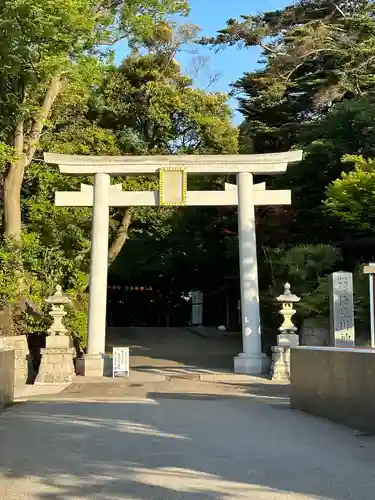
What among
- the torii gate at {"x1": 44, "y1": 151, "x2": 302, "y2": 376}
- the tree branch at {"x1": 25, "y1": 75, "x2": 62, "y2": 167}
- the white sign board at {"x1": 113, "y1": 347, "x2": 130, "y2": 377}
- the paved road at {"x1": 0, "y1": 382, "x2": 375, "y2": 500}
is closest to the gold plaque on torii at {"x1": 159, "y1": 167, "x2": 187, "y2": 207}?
the torii gate at {"x1": 44, "y1": 151, "x2": 302, "y2": 376}

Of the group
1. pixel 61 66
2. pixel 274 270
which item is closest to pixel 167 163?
pixel 61 66

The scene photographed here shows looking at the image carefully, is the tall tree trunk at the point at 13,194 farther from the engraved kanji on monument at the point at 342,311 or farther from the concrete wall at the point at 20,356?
the engraved kanji on monument at the point at 342,311

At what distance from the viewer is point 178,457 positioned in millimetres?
5883

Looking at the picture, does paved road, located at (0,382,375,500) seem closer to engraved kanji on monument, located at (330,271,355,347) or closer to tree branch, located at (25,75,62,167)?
engraved kanji on monument, located at (330,271,355,347)

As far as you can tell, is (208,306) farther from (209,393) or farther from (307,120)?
(209,393)

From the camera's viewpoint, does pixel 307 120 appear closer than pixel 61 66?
No

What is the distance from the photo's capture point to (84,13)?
17.0m

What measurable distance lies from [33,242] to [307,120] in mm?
12133

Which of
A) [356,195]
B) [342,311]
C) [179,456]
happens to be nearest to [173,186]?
[356,195]

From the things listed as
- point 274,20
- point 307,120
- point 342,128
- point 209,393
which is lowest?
point 209,393

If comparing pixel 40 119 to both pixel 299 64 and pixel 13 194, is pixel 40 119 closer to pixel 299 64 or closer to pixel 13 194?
pixel 13 194

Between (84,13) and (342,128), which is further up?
(84,13)

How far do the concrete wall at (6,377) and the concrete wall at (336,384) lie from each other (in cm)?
464

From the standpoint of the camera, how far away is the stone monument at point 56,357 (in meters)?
15.4
